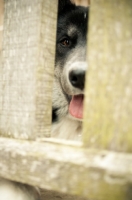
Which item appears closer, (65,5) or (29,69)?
(29,69)

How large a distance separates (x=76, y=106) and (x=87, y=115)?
33.2 inches

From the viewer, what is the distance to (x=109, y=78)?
798 millimetres

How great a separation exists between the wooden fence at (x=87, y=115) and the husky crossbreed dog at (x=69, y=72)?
469 mm

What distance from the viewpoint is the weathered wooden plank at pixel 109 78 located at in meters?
0.78

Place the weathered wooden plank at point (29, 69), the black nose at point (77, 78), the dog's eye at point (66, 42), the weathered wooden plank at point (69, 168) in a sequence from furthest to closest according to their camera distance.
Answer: the dog's eye at point (66, 42) < the black nose at point (77, 78) < the weathered wooden plank at point (29, 69) < the weathered wooden plank at point (69, 168)

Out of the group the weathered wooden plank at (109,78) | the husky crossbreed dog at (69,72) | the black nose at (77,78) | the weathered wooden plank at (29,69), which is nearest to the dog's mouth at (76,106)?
the husky crossbreed dog at (69,72)

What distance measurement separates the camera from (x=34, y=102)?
0.98 meters

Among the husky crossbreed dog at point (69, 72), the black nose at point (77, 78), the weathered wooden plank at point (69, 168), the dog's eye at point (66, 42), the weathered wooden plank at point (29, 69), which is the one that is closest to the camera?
the weathered wooden plank at point (69, 168)

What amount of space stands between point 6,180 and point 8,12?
608 mm

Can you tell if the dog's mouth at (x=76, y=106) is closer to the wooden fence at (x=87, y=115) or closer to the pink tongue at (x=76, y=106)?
the pink tongue at (x=76, y=106)

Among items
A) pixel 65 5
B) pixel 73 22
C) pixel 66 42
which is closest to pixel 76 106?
pixel 66 42

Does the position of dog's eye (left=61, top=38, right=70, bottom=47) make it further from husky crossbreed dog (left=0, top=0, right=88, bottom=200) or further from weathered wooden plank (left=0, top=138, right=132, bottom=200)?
weathered wooden plank (left=0, top=138, right=132, bottom=200)

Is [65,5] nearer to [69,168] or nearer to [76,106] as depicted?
[76,106]

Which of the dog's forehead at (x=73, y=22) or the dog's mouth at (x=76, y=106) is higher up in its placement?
the dog's forehead at (x=73, y=22)
